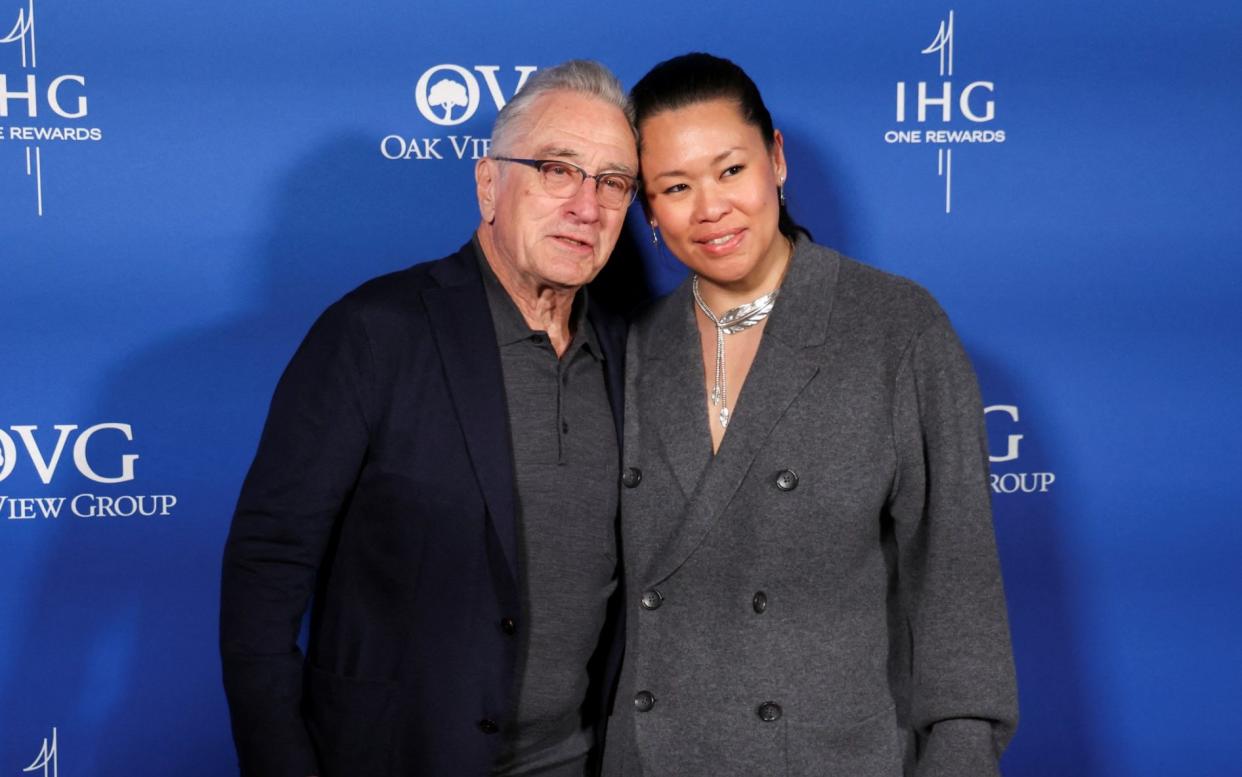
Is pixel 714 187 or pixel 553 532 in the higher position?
pixel 714 187

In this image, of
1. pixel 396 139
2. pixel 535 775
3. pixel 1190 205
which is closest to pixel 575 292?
pixel 396 139

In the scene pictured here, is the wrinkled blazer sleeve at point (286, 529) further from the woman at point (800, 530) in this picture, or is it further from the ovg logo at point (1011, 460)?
the ovg logo at point (1011, 460)

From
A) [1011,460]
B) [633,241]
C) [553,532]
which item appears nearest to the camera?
[553,532]

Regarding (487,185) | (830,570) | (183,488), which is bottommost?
(830,570)

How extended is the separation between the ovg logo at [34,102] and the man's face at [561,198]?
0.84 meters

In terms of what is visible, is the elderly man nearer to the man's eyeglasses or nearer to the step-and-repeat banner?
the man's eyeglasses

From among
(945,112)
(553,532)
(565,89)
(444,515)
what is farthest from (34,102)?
(945,112)

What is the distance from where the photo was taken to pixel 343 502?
1.67 m

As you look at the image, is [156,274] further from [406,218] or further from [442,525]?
[442,525]

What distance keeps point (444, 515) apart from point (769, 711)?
0.50 meters

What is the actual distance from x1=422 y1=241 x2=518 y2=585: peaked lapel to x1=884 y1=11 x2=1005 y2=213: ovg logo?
0.99 meters

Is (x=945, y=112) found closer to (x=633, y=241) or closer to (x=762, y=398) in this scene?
(x=633, y=241)

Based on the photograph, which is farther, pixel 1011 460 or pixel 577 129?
pixel 1011 460

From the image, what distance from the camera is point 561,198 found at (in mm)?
1735
